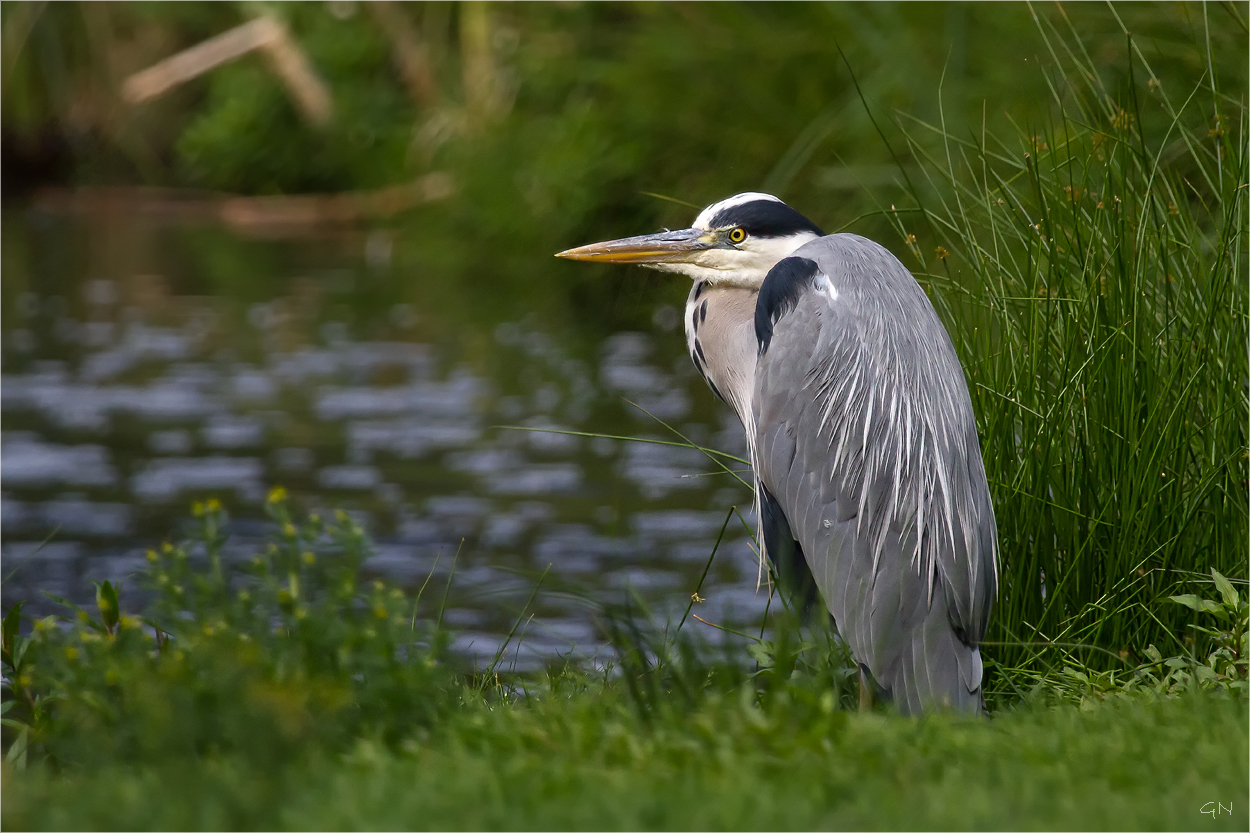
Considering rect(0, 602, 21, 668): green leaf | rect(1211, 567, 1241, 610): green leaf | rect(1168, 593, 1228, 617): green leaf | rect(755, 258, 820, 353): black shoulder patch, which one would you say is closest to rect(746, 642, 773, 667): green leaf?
rect(755, 258, 820, 353): black shoulder patch

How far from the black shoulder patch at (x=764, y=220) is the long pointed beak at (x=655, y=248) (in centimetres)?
8

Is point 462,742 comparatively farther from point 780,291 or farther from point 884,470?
point 780,291

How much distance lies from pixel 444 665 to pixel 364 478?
6.02 m

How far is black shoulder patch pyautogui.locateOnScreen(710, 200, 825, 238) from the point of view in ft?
15.8

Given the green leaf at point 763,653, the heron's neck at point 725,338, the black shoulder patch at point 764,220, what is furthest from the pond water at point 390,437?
the black shoulder patch at point 764,220

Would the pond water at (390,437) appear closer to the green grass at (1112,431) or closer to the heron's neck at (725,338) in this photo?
the heron's neck at (725,338)

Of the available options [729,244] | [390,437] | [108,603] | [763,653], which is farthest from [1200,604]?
[390,437]

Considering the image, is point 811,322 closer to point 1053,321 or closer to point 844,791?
point 1053,321

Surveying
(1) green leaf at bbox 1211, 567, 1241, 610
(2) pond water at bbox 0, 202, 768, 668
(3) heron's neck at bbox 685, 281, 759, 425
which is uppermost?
(3) heron's neck at bbox 685, 281, 759, 425

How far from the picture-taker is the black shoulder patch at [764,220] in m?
4.82

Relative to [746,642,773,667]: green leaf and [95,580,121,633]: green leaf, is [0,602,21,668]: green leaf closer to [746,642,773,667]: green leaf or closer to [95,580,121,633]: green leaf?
[95,580,121,633]: green leaf

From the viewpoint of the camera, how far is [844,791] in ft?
9.73

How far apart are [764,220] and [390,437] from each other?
6265mm

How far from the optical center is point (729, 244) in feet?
16.1
